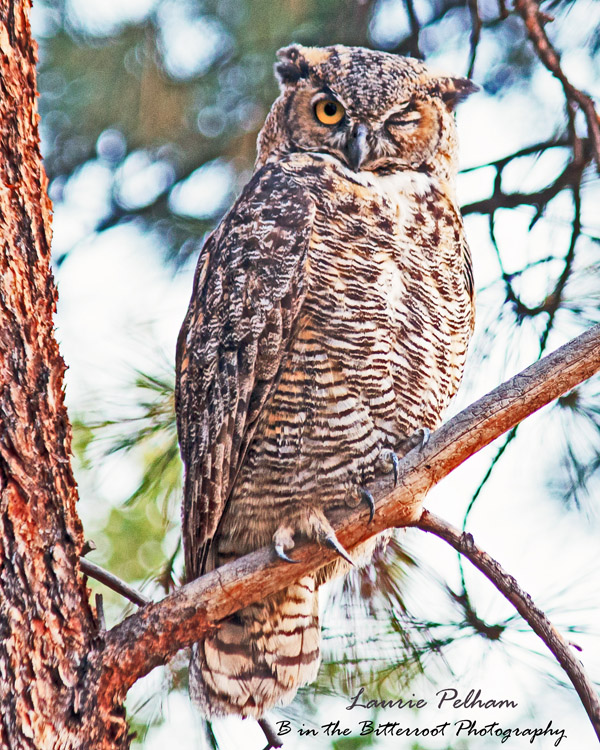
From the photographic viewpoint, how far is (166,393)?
2.09 meters

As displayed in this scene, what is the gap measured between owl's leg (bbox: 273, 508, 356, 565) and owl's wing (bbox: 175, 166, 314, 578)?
0.58ft

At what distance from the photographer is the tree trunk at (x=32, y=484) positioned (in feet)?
3.66

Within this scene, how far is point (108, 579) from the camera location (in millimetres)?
1391

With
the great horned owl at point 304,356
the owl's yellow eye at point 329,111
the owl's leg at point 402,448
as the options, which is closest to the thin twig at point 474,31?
the great horned owl at point 304,356

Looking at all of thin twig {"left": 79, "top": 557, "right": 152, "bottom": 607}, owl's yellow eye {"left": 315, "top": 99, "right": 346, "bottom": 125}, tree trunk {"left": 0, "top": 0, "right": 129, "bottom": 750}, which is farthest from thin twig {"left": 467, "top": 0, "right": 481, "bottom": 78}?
thin twig {"left": 79, "top": 557, "right": 152, "bottom": 607}

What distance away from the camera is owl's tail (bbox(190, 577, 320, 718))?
5.84 ft

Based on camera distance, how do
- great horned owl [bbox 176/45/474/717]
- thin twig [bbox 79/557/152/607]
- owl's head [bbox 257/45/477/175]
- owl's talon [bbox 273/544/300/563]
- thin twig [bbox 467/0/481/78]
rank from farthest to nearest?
thin twig [bbox 467/0/481/78], owl's head [bbox 257/45/477/175], great horned owl [bbox 176/45/474/717], owl's talon [bbox 273/544/300/563], thin twig [bbox 79/557/152/607]

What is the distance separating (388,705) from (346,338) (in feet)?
2.97

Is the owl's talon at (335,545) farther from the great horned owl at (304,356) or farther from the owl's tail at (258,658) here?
the owl's tail at (258,658)

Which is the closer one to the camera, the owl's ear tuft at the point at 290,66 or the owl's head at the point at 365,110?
the owl's head at the point at 365,110

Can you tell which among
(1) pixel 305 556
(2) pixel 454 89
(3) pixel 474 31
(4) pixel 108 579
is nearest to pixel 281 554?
(1) pixel 305 556

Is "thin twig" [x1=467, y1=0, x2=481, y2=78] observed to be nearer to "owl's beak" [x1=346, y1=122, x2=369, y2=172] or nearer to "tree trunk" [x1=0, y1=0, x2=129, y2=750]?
"owl's beak" [x1=346, y1=122, x2=369, y2=172]

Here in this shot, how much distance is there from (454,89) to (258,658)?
58.6 inches

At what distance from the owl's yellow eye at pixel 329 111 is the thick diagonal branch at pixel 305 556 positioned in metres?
0.94
